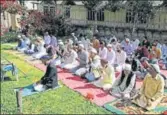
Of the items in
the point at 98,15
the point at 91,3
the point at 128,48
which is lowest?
the point at 128,48

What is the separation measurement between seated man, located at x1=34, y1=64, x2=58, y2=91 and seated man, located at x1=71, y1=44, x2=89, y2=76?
7.42 feet

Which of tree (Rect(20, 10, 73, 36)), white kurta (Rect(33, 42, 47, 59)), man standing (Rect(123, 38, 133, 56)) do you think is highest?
tree (Rect(20, 10, 73, 36))

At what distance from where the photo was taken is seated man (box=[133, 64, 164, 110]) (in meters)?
9.61

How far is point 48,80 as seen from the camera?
11719 millimetres

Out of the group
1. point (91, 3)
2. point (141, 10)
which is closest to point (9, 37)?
point (91, 3)

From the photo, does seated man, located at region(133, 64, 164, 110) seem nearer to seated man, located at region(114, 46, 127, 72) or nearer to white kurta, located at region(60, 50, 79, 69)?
seated man, located at region(114, 46, 127, 72)

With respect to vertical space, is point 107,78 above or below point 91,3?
below

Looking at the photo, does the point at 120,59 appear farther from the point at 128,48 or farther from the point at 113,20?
the point at 113,20

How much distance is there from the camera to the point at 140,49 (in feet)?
49.4

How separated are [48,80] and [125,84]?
2.82 meters

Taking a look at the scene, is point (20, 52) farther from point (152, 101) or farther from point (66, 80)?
point (152, 101)

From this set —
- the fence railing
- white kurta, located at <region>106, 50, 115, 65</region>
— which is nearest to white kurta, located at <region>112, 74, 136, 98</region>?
white kurta, located at <region>106, 50, 115, 65</region>

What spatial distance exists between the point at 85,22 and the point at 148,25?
6.43 m

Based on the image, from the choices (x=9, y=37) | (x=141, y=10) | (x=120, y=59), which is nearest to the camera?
(x=120, y=59)
